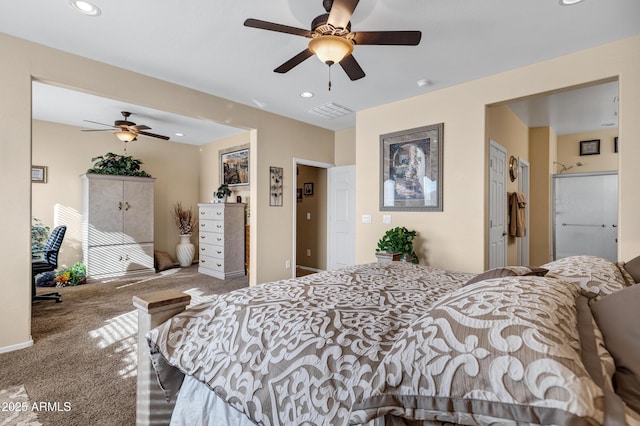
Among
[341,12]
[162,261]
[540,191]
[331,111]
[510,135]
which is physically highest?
[331,111]

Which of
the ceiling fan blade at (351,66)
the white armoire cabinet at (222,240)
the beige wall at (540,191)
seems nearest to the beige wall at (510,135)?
the beige wall at (540,191)

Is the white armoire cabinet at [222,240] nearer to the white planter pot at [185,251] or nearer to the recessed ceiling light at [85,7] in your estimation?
the white planter pot at [185,251]

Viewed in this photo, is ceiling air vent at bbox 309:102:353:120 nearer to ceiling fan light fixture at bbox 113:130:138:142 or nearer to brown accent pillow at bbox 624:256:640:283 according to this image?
ceiling fan light fixture at bbox 113:130:138:142

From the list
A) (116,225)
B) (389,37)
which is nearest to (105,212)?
(116,225)

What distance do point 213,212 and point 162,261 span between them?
156cm

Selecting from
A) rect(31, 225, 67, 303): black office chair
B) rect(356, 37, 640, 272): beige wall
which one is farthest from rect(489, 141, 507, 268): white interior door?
rect(31, 225, 67, 303): black office chair

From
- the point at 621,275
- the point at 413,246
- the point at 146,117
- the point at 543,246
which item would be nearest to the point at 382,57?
the point at 413,246

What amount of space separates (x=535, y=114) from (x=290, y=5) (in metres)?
4.19

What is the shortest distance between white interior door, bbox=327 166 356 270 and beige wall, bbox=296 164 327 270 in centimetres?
34

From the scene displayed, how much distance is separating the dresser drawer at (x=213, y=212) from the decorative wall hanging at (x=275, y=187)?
1326 millimetres

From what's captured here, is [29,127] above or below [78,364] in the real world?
above

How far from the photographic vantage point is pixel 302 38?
8.80 ft

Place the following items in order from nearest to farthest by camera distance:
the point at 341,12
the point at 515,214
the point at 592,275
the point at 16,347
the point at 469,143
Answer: the point at 592,275, the point at 341,12, the point at 16,347, the point at 469,143, the point at 515,214

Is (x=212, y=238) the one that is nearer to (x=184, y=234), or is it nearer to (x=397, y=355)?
(x=184, y=234)
